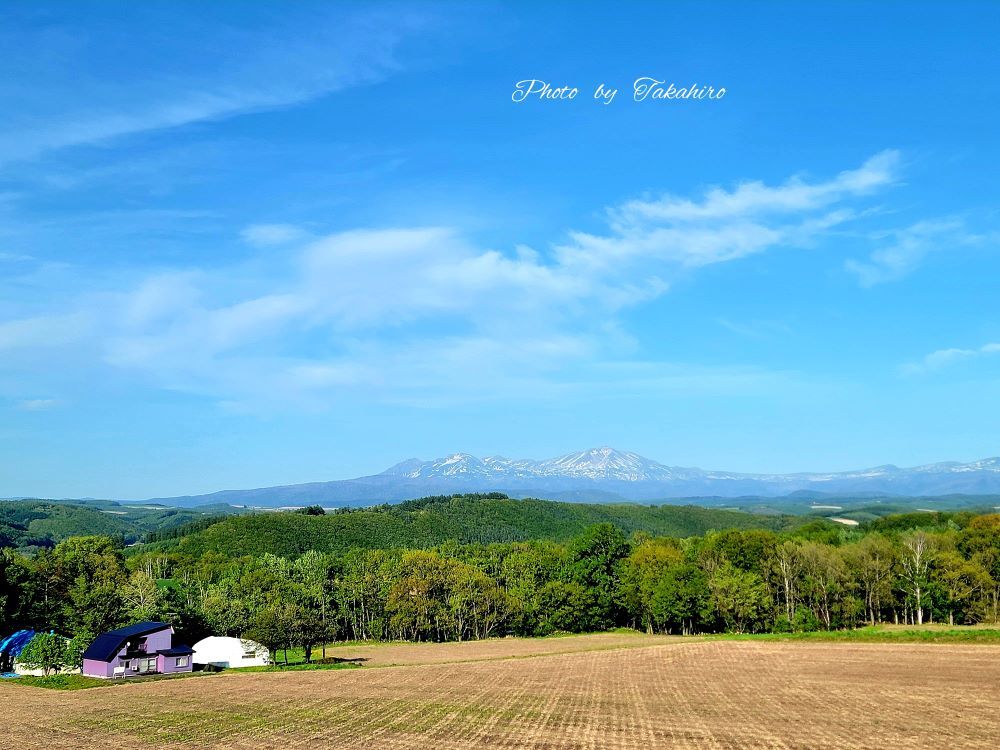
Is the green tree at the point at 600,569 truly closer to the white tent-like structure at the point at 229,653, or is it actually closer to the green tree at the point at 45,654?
the white tent-like structure at the point at 229,653

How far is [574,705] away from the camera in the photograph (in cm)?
4041

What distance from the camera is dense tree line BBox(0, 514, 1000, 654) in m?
85.6

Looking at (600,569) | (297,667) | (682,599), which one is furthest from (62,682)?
(682,599)

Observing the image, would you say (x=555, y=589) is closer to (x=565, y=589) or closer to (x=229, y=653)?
(x=565, y=589)

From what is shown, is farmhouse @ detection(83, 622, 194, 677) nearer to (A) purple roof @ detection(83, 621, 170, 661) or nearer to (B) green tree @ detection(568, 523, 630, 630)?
(A) purple roof @ detection(83, 621, 170, 661)

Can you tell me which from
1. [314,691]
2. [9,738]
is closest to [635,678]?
[314,691]

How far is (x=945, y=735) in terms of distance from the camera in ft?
105

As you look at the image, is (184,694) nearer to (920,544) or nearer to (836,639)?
(836,639)

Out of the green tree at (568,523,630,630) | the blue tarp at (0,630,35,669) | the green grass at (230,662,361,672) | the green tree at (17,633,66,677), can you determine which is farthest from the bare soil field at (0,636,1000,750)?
the green tree at (568,523,630,630)

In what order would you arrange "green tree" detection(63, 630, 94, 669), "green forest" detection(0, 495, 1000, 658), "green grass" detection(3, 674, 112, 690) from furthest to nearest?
"green forest" detection(0, 495, 1000, 658), "green tree" detection(63, 630, 94, 669), "green grass" detection(3, 674, 112, 690)

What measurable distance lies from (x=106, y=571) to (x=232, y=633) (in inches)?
881

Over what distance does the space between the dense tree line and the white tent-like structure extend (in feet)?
14.0

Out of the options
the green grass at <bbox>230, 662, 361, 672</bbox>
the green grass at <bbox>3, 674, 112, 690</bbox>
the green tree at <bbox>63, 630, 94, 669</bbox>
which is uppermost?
the green tree at <bbox>63, 630, 94, 669</bbox>

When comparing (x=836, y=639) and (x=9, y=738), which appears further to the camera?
(x=836, y=639)
